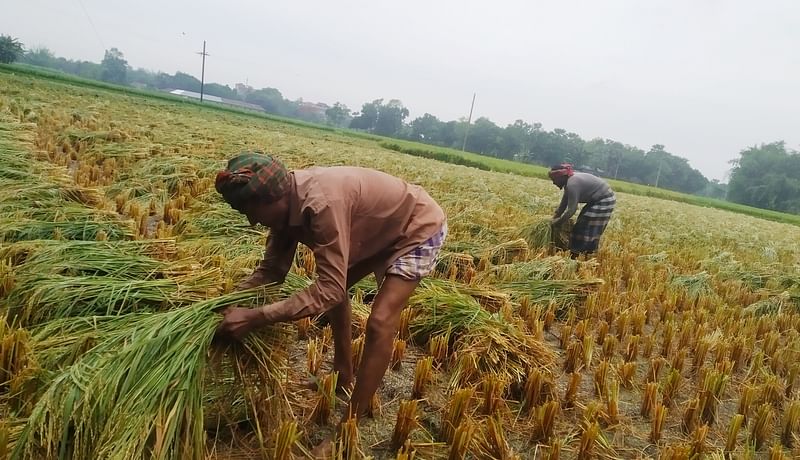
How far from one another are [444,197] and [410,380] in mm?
5129

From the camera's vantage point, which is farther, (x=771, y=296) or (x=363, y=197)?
(x=771, y=296)

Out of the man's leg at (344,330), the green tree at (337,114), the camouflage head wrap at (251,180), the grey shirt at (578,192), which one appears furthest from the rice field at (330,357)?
the green tree at (337,114)

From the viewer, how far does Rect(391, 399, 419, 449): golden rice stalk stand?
1771mm

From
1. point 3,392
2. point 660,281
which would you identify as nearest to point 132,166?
point 3,392

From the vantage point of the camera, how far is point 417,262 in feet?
6.12

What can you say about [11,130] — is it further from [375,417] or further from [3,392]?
[375,417]

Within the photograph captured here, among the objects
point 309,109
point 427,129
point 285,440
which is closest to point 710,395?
point 285,440

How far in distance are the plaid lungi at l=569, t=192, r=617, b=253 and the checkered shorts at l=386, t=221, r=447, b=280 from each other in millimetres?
3696

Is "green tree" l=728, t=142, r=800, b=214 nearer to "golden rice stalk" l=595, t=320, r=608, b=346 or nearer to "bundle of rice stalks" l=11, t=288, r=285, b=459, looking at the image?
"golden rice stalk" l=595, t=320, r=608, b=346

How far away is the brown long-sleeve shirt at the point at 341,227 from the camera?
4.99 feet

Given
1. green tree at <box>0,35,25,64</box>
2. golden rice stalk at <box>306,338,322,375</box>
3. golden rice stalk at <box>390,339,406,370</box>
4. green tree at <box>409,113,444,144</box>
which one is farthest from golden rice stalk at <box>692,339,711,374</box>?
green tree at <box>409,113,444,144</box>

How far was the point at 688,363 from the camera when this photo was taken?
9.39ft

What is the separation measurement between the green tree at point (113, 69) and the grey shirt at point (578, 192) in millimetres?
84449

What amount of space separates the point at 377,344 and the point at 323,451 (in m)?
0.39
